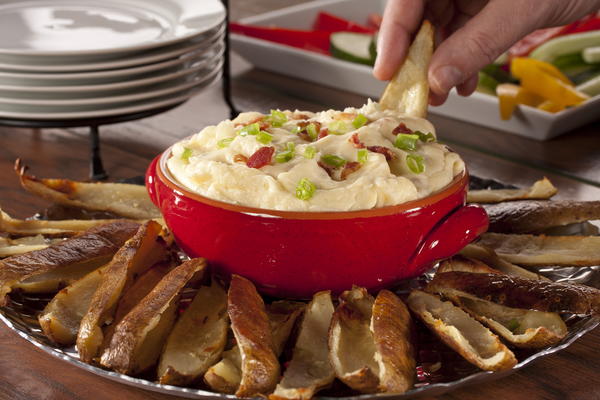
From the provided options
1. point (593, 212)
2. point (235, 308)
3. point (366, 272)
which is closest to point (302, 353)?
point (235, 308)

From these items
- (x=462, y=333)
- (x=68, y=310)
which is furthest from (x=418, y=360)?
(x=68, y=310)

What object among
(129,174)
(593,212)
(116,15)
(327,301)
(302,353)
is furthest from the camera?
(116,15)

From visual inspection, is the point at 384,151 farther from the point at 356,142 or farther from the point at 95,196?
the point at 95,196

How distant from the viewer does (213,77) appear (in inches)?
102

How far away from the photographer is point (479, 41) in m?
2.19

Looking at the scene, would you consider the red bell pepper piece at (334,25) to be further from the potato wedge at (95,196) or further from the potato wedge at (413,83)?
the potato wedge at (95,196)

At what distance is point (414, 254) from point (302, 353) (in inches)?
14.5

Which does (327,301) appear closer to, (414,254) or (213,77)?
(414,254)

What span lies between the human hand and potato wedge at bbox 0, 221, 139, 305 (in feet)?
2.60

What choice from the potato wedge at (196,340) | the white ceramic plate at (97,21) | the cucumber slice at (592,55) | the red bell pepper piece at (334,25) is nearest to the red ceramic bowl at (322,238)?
the potato wedge at (196,340)

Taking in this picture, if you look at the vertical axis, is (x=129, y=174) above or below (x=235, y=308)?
below

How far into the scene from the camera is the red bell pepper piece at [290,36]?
364 centimetres

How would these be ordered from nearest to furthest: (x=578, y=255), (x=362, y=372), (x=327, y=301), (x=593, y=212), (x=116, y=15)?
(x=362, y=372) → (x=327, y=301) → (x=578, y=255) → (x=593, y=212) → (x=116, y=15)

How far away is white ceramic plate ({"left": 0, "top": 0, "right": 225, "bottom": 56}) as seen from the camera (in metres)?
2.69
